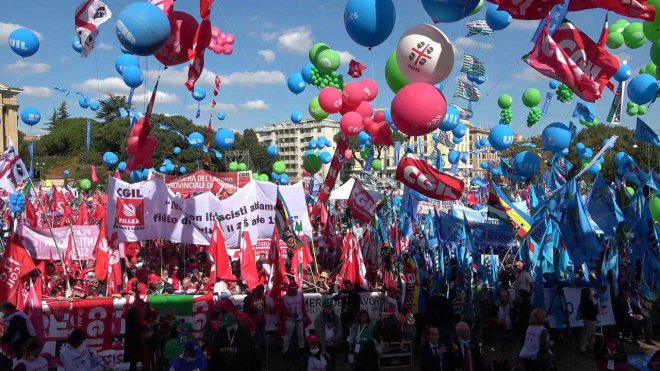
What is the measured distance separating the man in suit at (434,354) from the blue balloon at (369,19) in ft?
15.5

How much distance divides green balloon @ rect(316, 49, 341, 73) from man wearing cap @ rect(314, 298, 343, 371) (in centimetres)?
787

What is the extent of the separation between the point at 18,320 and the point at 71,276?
16.6 feet

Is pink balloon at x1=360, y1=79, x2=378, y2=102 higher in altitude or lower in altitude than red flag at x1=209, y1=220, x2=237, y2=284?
higher

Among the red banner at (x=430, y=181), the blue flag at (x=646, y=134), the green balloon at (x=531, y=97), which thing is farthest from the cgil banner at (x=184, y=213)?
the green balloon at (x=531, y=97)

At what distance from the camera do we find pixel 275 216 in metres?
12.3

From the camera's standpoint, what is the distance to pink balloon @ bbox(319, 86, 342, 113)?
46.7 ft

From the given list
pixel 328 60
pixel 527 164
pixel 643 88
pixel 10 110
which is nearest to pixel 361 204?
pixel 328 60

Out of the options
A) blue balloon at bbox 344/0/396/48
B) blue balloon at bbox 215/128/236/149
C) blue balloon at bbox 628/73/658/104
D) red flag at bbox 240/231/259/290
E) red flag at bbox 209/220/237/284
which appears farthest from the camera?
blue balloon at bbox 215/128/236/149

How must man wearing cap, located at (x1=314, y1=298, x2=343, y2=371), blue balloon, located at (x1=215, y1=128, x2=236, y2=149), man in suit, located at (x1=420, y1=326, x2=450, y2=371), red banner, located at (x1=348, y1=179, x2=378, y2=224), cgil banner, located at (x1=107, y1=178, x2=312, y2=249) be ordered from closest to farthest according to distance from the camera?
man in suit, located at (x1=420, y1=326, x2=450, y2=371)
man wearing cap, located at (x1=314, y1=298, x2=343, y2=371)
cgil banner, located at (x1=107, y1=178, x2=312, y2=249)
red banner, located at (x1=348, y1=179, x2=378, y2=224)
blue balloon, located at (x1=215, y1=128, x2=236, y2=149)

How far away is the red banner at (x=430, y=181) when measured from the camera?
923 centimetres

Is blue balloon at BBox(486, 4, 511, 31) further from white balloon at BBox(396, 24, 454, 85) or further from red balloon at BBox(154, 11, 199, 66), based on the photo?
red balloon at BBox(154, 11, 199, 66)

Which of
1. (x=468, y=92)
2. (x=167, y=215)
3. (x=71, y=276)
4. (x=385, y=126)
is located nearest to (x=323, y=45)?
(x=385, y=126)

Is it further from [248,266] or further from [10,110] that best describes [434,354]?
[10,110]

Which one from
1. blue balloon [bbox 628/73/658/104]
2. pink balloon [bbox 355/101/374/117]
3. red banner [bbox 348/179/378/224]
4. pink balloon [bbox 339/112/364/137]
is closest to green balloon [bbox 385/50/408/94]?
red banner [bbox 348/179/378/224]
